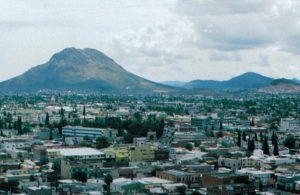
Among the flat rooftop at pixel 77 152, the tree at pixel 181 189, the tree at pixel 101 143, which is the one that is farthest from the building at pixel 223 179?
the tree at pixel 101 143

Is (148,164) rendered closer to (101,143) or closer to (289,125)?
(101,143)

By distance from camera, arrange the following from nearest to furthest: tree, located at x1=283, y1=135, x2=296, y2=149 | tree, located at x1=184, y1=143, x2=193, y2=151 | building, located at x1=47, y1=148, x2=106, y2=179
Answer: building, located at x1=47, y1=148, x2=106, y2=179 → tree, located at x1=184, y1=143, x2=193, y2=151 → tree, located at x1=283, y1=135, x2=296, y2=149

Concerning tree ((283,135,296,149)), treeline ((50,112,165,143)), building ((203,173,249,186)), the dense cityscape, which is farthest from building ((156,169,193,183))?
treeline ((50,112,165,143))

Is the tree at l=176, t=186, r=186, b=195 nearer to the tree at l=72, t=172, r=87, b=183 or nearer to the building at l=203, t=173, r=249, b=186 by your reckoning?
the building at l=203, t=173, r=249, b=186

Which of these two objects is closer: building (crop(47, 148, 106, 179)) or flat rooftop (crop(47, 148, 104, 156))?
building (crop(47, 148, 106, 179))

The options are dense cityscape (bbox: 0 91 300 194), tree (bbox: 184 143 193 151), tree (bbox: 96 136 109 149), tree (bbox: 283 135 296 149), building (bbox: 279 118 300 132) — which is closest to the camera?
dense cityscape (bbox: 0 91 300 194)

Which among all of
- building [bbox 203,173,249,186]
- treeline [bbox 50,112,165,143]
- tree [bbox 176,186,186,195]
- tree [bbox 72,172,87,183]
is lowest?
tree [bbox 72,172,87,183]

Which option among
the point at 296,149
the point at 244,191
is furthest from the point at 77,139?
the point at 244,191

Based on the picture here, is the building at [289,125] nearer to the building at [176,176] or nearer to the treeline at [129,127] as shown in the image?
the treeline at [129,127]

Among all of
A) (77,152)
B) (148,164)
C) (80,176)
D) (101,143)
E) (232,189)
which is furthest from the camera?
(101,143)

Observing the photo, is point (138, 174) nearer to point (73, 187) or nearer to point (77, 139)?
point (73, 187)

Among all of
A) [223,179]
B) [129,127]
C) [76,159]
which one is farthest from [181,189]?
[129,127]

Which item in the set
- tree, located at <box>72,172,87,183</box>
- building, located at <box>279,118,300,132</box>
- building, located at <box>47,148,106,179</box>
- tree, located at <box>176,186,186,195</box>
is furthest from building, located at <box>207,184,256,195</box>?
building, located at <box>279,118,300,132</box>

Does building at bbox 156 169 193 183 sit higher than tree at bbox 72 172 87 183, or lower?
higher
